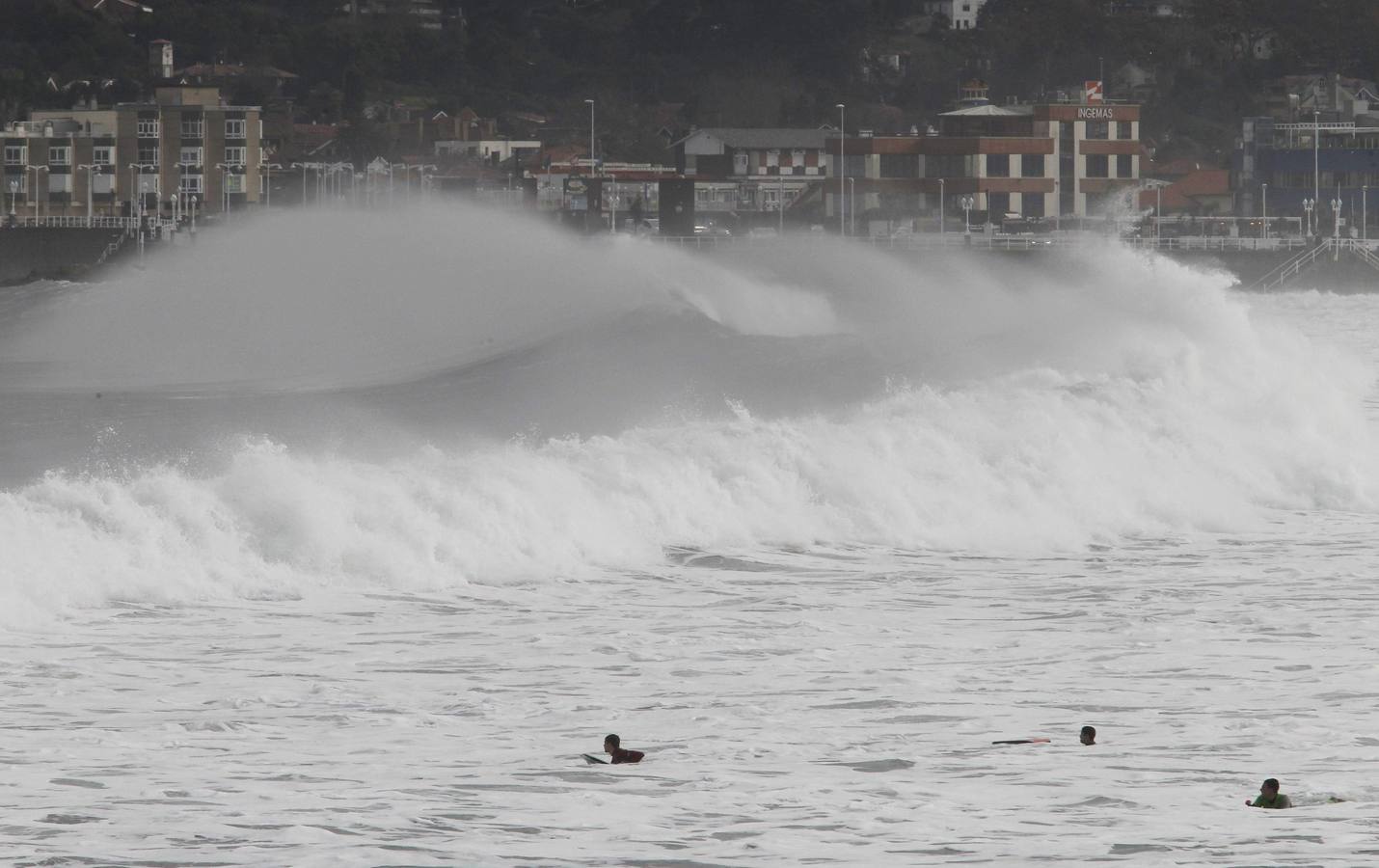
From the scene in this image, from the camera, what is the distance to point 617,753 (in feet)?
55.8

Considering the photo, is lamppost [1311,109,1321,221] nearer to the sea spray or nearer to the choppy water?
the sea spray

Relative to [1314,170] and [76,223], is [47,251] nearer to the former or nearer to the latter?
[76,223]

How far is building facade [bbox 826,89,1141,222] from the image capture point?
13338 centimetres

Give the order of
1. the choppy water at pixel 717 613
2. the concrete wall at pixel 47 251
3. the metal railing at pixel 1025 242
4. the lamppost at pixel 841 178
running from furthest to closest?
the lamppost at pixel 841 178 → the concrete wall at pixel 47 251 → the metal railing at pixel 1025 242 → the choppy water at pixel 717 613

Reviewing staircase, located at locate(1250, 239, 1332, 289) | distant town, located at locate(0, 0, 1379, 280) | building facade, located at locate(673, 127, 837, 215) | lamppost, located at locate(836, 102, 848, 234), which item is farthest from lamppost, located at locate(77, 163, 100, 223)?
staircase, located at locate(1250, 239, 1332, 289)

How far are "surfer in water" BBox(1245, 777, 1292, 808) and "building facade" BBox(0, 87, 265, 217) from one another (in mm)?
129936

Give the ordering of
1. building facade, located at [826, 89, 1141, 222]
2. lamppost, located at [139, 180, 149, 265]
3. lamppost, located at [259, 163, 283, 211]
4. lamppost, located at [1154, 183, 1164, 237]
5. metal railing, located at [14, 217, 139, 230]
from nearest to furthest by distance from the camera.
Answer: lamppost, located at [139, 180, 149, 265] → metal railing, located at [14, 217, 139, 230] → lamppost, located at [1154, 183, 1164, 237] → building facade, located at [826, 89, 1141, 222] → lamppost, located at [259, 163, 283, 211]

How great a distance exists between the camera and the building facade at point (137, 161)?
141 m

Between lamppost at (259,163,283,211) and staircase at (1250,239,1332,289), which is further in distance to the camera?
lamppost at (259,163,283,211)

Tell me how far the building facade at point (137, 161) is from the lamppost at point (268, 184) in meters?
0.92

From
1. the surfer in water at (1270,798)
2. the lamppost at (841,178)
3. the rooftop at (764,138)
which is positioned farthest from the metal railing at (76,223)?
the surfer in water at (1270,798)

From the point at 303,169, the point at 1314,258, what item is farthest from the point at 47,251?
the point at 1314,258

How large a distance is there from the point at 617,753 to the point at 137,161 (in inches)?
5197

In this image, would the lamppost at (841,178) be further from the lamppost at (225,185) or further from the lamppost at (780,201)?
the lamppost at (225,185)
